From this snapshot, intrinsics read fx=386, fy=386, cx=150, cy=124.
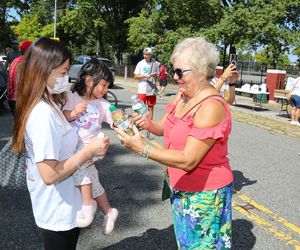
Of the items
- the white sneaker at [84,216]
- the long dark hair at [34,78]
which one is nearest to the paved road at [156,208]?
the white sneaker at [84,216]

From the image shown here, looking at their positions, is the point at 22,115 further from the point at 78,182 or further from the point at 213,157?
the point at 213,157

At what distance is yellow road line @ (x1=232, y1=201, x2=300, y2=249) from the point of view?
3.92 m

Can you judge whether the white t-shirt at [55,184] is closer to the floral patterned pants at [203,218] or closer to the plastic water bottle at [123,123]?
the plastic water bottle at [123,123]

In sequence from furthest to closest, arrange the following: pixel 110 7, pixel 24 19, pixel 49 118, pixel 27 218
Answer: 1. pixel 24 19
2. pixel 110 7
3. pixel 27 218
4. pixel 49 118

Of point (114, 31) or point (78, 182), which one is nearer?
point (78, 182)

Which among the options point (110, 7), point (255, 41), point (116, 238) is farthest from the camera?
point (110, 7)

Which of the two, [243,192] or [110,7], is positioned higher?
[110,7]

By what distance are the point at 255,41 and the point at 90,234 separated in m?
20.8

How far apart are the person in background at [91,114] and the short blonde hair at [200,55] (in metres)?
0.97

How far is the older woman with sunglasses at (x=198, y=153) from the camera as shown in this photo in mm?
2207

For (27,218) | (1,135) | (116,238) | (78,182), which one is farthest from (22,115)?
(1,135)

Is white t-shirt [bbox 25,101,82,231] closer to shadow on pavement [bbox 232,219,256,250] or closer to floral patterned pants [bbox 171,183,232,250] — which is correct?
floral patterned pants [bbox 171,183,232,250]

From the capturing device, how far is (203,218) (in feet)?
7.84

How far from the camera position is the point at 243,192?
5312 millimetres
